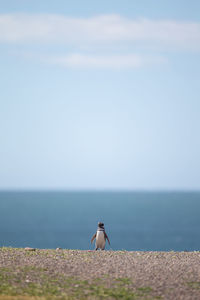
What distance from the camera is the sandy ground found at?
56.4ft

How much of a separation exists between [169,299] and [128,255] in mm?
7830

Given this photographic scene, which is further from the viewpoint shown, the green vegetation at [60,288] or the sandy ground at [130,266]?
the sandy ground at [130,266]

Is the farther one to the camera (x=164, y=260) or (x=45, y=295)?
(x=164, y=260)

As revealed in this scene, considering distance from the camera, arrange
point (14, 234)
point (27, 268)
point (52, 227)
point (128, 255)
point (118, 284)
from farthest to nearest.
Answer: point (52, 227), point (14, 234), point (128, 255), point (27, 268), point (118, 284)

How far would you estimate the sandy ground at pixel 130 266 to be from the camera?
56.4 feet

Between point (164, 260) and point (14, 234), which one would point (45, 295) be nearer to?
point (164, 260)

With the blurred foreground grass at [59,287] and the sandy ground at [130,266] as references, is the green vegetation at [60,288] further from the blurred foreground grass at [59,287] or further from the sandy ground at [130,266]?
the sandy ground at [130,266]

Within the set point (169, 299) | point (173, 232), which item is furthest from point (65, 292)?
point (173, 232)

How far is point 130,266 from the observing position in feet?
66.8

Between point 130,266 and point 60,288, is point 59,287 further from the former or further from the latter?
point 130,266

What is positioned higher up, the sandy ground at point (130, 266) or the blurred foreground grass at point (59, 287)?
the sandy ground at point (130, 266)

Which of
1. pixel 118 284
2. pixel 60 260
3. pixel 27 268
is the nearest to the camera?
pixel 118 284

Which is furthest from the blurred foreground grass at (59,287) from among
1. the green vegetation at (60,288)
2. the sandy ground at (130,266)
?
the sandy ground at (130,266)

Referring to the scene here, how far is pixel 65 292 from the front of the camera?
52.7 ft
